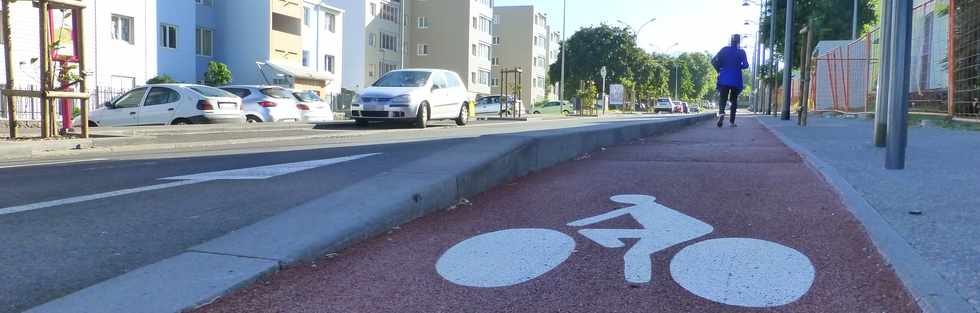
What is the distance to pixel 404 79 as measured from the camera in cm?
1864

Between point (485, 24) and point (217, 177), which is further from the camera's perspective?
point (485, 24)

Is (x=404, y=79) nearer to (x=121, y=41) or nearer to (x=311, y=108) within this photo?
(x=311, y=108)

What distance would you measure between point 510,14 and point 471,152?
280 ft

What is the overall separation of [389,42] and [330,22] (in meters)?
14.1

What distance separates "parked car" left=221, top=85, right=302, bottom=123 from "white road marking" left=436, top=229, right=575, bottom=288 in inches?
619

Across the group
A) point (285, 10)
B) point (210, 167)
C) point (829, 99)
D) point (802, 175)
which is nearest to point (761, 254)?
point (802, 175)

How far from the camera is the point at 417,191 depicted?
196 inches

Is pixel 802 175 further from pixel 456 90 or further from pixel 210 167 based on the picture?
pixel 456 90

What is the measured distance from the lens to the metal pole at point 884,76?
7.60m

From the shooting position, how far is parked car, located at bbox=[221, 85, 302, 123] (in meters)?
19.0

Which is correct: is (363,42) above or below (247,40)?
above

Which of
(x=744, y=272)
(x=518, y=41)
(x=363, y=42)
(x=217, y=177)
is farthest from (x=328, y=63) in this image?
(x=744, y=272)

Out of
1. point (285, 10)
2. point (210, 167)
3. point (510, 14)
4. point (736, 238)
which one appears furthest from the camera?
point (510, 14)

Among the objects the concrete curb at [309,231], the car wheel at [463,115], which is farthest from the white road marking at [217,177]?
the car wheel at [463,115]
